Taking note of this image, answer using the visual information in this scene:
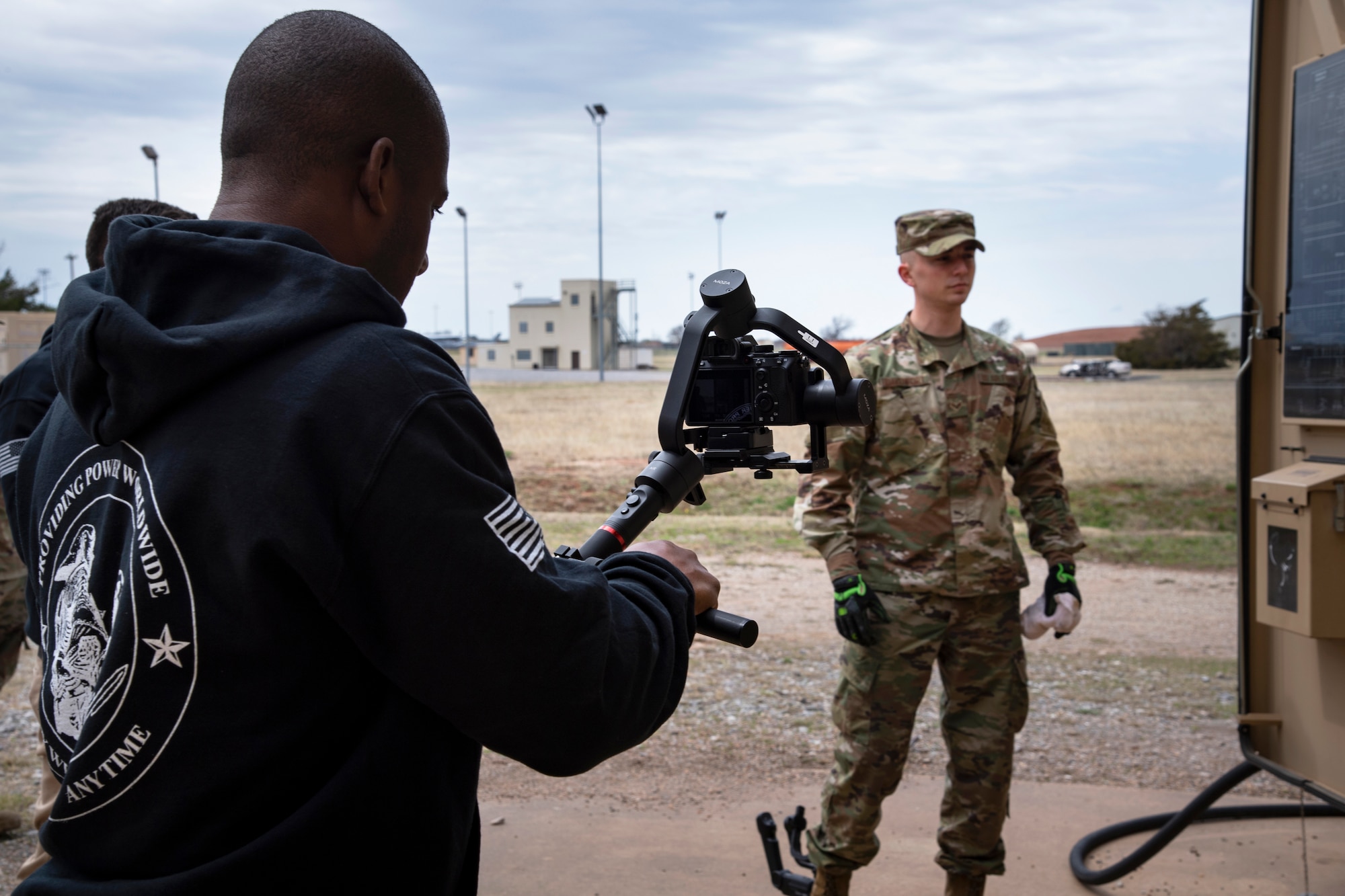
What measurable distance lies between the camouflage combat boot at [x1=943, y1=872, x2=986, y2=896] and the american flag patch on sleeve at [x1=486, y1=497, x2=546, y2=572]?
279 centimetres

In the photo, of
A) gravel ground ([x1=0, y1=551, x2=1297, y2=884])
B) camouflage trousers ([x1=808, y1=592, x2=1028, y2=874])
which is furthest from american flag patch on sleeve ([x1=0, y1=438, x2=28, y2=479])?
camouflage trousers ([x1=808, y1=592, x2=1028, y2=874])

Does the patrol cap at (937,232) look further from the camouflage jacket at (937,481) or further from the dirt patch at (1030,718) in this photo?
the dirt patch at (1030,718)

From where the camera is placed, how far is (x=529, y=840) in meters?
4.11

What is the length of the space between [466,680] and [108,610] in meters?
0.41

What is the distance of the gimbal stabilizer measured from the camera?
1.80 metres

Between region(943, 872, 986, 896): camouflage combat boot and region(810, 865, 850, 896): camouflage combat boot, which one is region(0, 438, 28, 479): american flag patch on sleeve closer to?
region(810, 865, 850, 896): camouflage combat boot

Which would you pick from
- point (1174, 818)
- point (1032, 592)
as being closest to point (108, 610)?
point (1174, 818)

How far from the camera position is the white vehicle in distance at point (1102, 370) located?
3431 centimetres

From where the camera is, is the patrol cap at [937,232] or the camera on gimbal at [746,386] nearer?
the camera on gimbal at [746,386]

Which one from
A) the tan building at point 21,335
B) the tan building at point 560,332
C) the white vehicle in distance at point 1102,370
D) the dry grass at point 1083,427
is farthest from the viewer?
the tan building at point 560,332

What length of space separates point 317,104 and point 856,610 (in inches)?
103

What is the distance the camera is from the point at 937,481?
3674mm

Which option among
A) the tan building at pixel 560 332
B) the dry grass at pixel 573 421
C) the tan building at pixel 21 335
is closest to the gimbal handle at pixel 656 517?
the dry grass at pixel 573 421

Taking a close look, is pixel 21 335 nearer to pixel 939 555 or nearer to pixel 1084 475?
pixel 939 555
